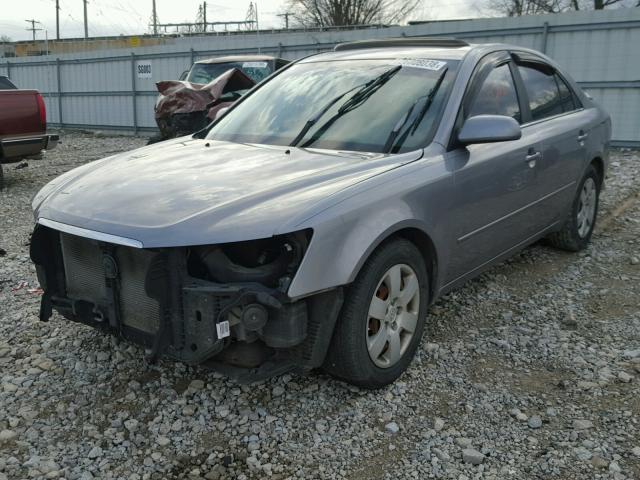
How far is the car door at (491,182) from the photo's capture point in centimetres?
341

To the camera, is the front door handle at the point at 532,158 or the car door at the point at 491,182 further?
the front door handle at the point at 532,158

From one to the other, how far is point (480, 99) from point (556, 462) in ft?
6.88

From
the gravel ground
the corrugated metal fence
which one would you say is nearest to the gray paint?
the gravel ground

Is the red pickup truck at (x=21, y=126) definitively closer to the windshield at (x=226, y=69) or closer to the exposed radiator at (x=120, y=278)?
the windshield at (x=226, y=69)

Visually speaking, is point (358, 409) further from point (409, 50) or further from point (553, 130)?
point (553, 130)

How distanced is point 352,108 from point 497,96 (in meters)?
1.03

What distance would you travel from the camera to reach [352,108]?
3.51 meters

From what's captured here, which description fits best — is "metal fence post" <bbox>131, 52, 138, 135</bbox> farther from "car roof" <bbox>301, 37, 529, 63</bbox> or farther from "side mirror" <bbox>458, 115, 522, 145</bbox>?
"side mirror" <bbox>458, 115, 522, 145</bbox>

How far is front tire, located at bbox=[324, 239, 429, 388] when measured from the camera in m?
2.74

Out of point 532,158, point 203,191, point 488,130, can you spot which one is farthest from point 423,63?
point 203,191

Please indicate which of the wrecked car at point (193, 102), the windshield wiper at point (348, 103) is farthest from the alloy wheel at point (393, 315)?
the wrecked car at point (193, 102)

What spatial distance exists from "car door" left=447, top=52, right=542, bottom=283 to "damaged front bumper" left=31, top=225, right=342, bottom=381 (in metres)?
1.14

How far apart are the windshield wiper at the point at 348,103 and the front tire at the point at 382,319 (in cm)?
90

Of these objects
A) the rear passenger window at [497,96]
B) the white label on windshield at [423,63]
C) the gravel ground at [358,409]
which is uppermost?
the white label on windshield at [423,63]
